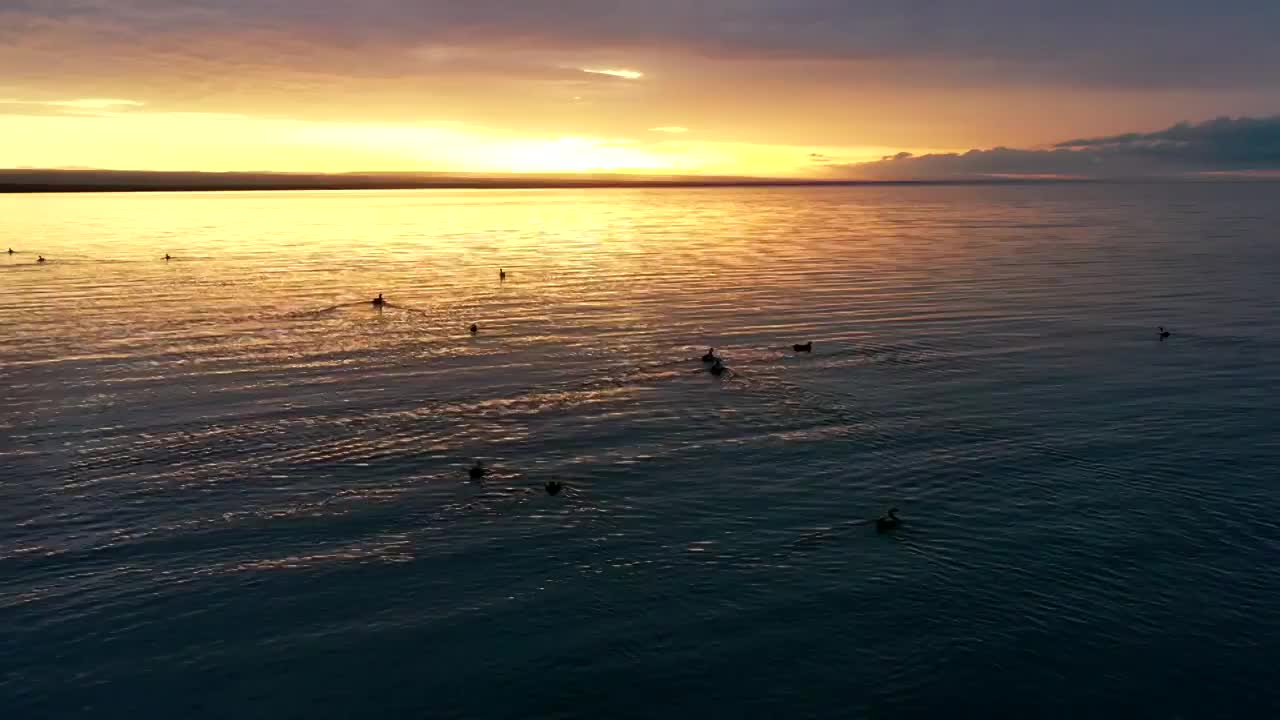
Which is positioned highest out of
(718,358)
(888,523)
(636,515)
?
(718,358)

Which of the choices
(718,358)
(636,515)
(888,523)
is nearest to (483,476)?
(636,515)

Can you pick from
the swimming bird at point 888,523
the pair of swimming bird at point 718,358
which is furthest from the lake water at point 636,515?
the pair of swimming bird at point 718,358

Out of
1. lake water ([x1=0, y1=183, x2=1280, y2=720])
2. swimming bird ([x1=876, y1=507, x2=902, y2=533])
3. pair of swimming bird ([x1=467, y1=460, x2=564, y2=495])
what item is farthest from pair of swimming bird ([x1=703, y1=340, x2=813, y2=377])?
swimming bird ([x1=876, y1=507, x2=902, y2=533])

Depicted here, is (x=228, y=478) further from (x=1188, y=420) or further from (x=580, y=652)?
(x=1188, y=420)

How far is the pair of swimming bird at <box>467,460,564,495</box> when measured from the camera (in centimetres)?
3278

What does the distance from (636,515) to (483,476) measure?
255 inches

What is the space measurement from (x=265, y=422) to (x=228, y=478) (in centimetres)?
703

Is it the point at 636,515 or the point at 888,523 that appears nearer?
the point at 888,523

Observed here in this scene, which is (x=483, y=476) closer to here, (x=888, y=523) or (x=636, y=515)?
(x=636, y=515)

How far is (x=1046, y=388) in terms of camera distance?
46844 millimetres

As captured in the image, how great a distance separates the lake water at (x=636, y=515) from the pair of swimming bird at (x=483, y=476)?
427 mm

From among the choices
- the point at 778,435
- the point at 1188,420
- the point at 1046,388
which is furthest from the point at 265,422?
the point at 1188,420

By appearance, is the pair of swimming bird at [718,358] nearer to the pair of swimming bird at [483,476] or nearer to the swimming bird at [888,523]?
the pair of swimming bird at [483,476]

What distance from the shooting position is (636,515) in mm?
31031
